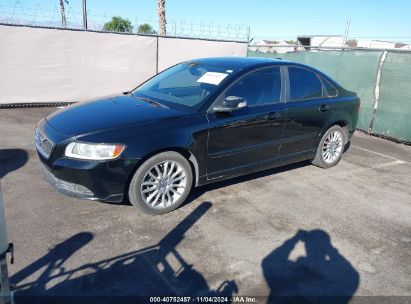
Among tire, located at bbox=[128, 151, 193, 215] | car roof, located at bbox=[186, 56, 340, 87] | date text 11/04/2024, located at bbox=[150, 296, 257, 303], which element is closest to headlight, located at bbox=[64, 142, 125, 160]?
tire, located at bbox=[128, 151, 193, 215]

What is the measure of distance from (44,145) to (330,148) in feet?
13.7

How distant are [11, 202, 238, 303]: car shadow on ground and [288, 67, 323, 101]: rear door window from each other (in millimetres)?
2874

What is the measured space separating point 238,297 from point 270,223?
1.29 m

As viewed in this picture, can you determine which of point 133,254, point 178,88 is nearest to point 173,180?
point 133,254

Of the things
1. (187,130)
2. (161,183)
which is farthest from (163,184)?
(187,130)

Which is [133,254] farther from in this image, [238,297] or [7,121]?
[7,121]

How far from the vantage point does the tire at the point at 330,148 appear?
18.6 ft

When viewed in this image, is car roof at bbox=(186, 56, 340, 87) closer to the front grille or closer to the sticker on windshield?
the sticker on windshield

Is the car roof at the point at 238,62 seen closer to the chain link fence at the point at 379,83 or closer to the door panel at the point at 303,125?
Answer: the door panel at the point at 303,125

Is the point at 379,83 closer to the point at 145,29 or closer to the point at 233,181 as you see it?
the point at 233,181

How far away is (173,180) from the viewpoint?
13.1ft

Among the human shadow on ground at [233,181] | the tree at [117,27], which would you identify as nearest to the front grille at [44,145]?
the human shadow on ground at [233,181]

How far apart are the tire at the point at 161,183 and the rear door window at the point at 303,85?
195cm

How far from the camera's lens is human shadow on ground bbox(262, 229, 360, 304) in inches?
113
